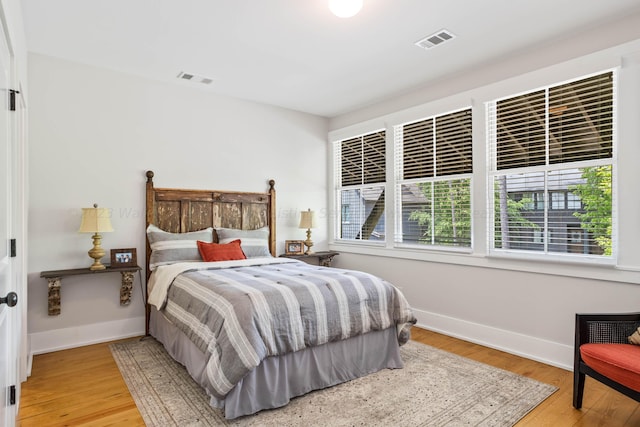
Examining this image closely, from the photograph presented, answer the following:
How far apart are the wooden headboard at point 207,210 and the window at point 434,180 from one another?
166 cm

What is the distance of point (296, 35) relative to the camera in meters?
3.07

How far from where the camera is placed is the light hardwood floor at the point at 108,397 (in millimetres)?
2264

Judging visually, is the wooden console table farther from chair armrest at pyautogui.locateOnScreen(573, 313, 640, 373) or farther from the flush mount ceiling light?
chair armrest at pyautogui.locateOnScreen(573, 313, 640, 373)

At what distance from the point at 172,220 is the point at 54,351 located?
1.58m

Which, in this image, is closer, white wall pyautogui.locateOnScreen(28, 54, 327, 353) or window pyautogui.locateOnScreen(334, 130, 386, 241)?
white wall pyautogui.locateOnScreen(28, 54, 327, 353)

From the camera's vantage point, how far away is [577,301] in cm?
301

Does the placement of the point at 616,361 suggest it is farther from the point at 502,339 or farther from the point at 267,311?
the point at 267,311

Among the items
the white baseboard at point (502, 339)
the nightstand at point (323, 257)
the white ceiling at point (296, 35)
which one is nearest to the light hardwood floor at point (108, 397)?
the white baseboard at point (502, 339)

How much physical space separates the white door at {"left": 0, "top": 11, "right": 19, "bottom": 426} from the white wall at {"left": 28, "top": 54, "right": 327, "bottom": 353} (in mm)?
1489

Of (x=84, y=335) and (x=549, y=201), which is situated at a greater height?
(x=549, y=201)

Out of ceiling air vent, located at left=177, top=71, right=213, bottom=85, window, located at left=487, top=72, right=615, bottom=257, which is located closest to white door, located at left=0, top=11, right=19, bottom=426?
ceiling air vent, located at left=177, top=71, right=213, bottom=85

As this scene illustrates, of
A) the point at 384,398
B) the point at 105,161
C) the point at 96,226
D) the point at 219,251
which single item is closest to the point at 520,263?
the point at 384,398

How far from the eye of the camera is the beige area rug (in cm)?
225

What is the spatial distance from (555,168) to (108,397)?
3.83 metres
